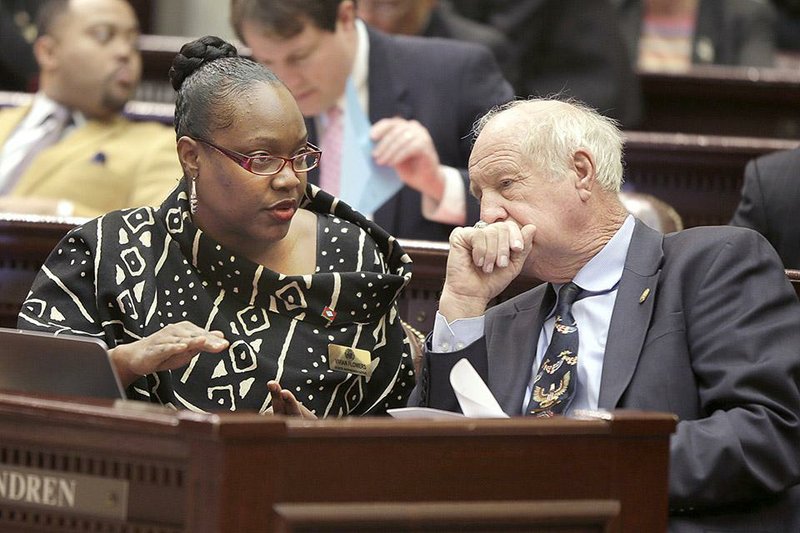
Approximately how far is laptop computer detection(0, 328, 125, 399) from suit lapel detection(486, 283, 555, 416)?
78cm

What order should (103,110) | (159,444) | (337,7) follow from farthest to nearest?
(103,110) < (337,7) < (159,444)

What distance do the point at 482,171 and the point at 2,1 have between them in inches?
205

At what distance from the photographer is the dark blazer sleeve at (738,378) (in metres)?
2.18

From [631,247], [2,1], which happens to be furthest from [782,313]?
[2,1]

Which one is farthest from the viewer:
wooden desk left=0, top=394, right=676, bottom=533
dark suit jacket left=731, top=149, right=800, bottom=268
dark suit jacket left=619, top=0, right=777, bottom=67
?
dark suit jacket left=619, top=0, right=777, bottom=67

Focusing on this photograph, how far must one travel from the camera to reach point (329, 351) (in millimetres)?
2410

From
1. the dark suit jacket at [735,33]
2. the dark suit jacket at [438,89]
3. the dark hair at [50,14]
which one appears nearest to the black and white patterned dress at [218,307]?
the dark suit jacket at [438,89]

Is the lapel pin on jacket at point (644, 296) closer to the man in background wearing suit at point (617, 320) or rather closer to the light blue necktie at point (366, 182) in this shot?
the man in background wearing suit at point (617, 320)

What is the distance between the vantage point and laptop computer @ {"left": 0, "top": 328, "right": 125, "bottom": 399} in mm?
1936

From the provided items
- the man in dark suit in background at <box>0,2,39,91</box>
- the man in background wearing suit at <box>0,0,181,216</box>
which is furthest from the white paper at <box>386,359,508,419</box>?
the man in dark suit in background at <box>0,2,39,91</box>

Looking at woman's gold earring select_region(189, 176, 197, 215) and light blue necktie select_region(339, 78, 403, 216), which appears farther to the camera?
light blue necktie select_region(339, 78, 403, 216)

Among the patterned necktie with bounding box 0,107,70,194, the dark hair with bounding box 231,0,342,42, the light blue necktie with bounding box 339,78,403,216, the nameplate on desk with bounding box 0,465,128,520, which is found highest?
the dark hair with bounding box 231,0,342,42

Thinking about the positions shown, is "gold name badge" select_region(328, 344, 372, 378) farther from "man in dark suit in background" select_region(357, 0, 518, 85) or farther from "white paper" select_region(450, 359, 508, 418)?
"man in dark suit in background" select_region(357, 0, 518, 85)

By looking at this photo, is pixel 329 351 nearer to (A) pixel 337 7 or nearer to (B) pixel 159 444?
(B) pixel 159 444
